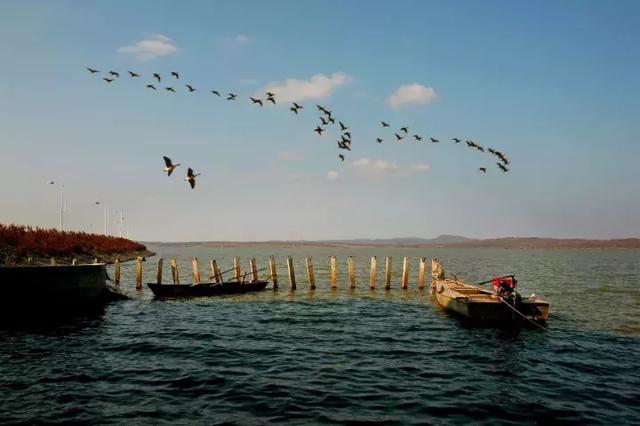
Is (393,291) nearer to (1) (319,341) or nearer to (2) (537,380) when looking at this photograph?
(1) (319,341)

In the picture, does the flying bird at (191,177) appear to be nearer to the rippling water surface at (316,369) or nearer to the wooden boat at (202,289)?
the rippling water surface at (316,369)

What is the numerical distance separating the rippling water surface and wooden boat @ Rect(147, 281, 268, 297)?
598 cm

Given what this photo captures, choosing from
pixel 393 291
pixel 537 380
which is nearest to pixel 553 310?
pixel 393 291

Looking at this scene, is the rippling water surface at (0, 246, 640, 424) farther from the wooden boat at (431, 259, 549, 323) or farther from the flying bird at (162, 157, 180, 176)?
the flying bird at (162, 157, 180, 176)

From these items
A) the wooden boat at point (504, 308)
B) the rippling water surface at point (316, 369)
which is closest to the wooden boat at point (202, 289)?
the rippling water surface at point (316, 369)

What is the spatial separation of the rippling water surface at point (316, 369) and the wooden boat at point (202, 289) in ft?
19.6

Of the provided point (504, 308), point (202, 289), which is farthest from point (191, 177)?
point (202, 289)

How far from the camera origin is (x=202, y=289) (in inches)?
1303

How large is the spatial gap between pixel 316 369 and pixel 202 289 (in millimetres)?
20188

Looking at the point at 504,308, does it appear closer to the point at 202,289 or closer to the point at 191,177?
the point at 191,177

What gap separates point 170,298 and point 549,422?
86.6ft

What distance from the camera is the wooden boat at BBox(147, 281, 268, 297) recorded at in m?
32.1

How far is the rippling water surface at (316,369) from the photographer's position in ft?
36.6

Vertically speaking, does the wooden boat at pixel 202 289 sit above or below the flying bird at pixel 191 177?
below
